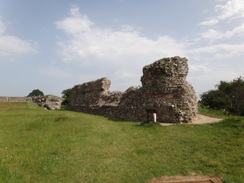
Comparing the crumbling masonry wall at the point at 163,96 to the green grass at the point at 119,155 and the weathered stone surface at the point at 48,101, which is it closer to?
the green grass at the point at 119,155

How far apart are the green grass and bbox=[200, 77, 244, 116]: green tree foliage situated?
1559 centimetres

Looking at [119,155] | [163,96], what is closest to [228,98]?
[163,96]

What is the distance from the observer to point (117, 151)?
651 cm

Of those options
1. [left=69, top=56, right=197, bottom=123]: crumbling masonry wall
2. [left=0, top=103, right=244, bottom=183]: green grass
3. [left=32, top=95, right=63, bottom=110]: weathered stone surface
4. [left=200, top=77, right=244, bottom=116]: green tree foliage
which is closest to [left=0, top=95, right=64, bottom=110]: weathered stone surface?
[left=32, top=95, right=63, bottom=110]: weathered stone surface

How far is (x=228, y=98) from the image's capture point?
25078 millimetres

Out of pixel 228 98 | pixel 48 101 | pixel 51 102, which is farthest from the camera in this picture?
pixel 48 101

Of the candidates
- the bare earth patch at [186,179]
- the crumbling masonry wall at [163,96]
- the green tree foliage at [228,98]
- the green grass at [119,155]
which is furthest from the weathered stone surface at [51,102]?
the bare earth patch at [186,179]

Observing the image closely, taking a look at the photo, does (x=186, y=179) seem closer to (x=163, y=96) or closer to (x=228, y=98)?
(x=163, y=96)

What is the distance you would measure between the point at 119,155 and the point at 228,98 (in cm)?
2376

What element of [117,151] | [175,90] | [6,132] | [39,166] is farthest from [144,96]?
[39,166]

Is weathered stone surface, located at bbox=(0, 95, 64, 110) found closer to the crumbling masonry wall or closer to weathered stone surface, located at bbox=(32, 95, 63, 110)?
Answer: weathered stone surface, located at bbox=(32, 95, 63, 110)

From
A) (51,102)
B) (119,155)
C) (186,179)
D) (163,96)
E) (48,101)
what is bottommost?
(186,179)

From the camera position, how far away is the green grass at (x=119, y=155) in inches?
183

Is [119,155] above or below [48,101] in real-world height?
A: below
